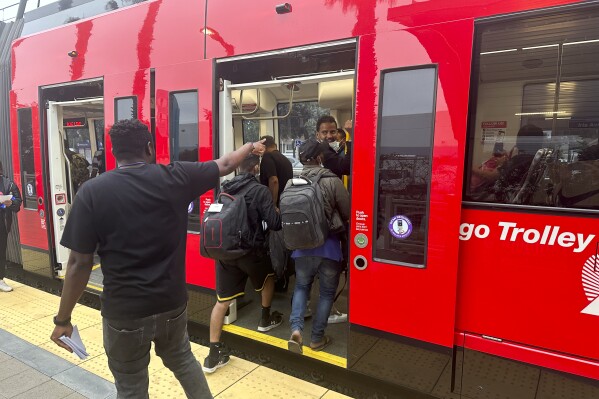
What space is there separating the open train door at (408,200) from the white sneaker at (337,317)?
949 millimetres

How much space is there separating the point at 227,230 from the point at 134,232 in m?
1.02

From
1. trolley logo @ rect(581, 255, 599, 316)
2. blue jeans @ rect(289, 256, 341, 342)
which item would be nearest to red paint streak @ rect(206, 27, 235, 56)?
blue jeans @ rect(289, 256, 341, 342)

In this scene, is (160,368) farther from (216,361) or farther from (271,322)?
(271,322)

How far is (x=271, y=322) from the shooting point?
11.0 feet

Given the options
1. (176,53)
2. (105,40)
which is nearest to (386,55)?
(176,53)

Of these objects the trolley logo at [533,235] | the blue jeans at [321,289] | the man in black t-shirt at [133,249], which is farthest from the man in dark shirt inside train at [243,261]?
the trolley logo at [533,235]

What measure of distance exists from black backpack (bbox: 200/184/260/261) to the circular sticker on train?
45.0 inches

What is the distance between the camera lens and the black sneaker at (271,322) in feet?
10.8

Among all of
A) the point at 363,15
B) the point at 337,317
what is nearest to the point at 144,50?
the point at 363,15

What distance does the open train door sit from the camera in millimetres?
2111

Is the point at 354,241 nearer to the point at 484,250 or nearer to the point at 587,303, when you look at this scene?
the point at 484,250

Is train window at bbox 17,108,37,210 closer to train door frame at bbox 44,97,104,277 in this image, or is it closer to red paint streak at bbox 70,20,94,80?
train door frame at bbox 44,97,104,277

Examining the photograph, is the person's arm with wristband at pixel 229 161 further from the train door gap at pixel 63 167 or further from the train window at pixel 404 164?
the train door gap at pixel 63 167

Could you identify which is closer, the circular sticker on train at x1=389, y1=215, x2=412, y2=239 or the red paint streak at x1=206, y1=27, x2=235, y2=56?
the circular sticker on train at x1=389, y1=215, x2=412, y2=239
